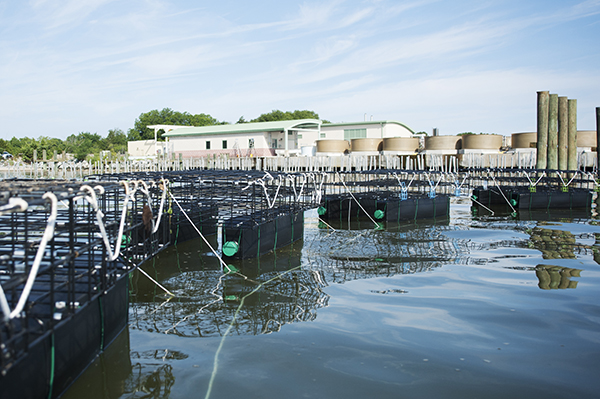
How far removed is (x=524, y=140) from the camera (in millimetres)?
39000

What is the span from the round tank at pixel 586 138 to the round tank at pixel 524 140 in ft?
11.5

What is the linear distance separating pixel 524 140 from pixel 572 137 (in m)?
7.27

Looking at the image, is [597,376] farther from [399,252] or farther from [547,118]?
[547,118]

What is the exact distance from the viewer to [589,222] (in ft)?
69.6

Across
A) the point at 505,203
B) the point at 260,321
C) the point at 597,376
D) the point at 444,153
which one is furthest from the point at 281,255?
the point at 444,153

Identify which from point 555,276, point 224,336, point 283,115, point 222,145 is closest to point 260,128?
point 222,145

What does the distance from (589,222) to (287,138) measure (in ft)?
119

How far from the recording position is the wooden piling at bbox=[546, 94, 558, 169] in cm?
3059

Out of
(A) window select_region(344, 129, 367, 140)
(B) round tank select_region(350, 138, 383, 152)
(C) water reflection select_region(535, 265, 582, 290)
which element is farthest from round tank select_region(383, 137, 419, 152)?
(C) water reflection select_region(535, 265, 582, 290)

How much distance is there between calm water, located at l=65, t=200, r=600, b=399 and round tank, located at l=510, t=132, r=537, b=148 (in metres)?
26.7

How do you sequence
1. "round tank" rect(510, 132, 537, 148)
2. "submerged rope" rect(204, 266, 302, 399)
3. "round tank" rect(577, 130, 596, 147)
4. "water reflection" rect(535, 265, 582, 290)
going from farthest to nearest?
"round tank" rect(510, 132, 537, 148) < "round tank" rect(577, 130, 596, 147) < "water reflection" rect(535, 265, 582, 290) < "submerged rope" rect(204, 266, 302, 399)

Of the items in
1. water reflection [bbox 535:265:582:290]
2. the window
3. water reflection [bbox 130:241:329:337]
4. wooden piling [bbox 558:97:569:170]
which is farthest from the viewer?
the window

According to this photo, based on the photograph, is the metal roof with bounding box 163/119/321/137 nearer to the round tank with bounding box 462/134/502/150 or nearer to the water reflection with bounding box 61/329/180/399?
the round tank with bounding box 462/134/502/150

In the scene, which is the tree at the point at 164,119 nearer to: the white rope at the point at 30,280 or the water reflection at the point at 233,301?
the water reflection at the point at 233,301
